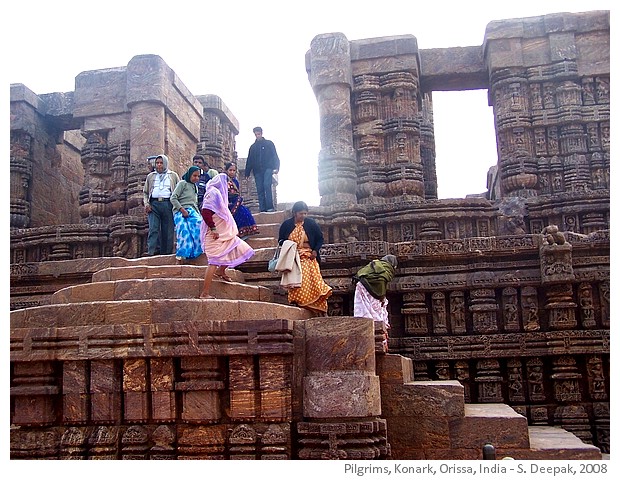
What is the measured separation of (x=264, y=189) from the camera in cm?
1132

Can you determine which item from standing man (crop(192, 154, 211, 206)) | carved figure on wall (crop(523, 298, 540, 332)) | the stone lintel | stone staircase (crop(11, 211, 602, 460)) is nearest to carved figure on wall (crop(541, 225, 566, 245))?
carved figure on wall (crop(523, 298, 540, 332))

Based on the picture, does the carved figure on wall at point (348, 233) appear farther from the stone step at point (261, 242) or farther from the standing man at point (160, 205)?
the standing man at point (160, 205)

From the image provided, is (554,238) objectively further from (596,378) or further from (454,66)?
(454,66)

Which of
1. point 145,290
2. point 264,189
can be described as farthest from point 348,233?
point 145,290

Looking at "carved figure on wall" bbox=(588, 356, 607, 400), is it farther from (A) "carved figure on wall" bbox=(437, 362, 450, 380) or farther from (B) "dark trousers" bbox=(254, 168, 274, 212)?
(B) "dark trousers" bbox=(254, 168, 274, 212)

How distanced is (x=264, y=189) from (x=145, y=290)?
16.1 feet

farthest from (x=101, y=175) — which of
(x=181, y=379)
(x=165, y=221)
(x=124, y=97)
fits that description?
(x=181, y=379)

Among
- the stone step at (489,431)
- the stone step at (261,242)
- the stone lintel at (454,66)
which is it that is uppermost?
the stone lintel at (454,66)

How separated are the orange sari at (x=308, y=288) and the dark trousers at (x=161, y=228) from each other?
9.91ft

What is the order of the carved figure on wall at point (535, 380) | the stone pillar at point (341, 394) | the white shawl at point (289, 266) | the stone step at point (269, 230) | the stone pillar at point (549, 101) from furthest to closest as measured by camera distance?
1. the stone pillar at point (549, 101)
2. the stone step at point (269, 230)
3. the carved figure on wall at point (535, 380)
4. the white shawl at point (289, 266)
5. the stone pillar at point (341, 394)

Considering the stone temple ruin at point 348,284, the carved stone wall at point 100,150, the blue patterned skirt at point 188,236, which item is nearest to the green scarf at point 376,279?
the stone temple ruin at point 348,284

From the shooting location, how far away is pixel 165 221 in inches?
388

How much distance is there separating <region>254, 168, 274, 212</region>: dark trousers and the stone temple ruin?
1.53 ft

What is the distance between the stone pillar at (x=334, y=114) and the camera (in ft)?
42.4
